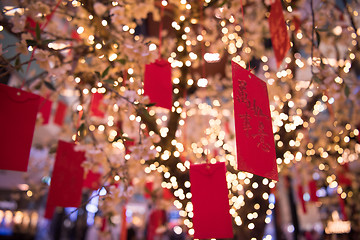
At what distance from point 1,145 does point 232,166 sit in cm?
154

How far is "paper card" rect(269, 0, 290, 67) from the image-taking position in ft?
5.51

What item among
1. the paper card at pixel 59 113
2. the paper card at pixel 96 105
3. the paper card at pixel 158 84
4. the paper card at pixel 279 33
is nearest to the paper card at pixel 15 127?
the paper card at pixel 158 84

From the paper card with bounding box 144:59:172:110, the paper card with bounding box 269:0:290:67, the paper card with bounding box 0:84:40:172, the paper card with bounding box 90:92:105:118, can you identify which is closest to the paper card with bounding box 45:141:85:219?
the paper card with bounding box 0:84:40:172

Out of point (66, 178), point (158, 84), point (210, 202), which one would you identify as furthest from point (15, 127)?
point (210, 202)

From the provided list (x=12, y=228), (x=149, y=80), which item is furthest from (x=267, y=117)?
(x=12, y=228)

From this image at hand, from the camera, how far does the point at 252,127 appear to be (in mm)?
1357

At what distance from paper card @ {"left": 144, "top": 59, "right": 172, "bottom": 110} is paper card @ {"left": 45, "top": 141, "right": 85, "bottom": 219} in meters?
0.67

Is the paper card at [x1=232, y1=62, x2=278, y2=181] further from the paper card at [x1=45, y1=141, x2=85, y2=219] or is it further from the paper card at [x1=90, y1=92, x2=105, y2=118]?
the paper card at [x1=90, y1=92, x2=105, y2=118]

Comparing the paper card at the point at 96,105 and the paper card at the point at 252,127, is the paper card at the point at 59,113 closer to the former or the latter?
the paper card at the point at 96,105

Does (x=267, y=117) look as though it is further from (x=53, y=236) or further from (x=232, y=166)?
(x=53, y=236)

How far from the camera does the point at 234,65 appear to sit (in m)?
1.38

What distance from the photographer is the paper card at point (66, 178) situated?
1.67 meters

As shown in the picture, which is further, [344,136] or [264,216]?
[344,136]

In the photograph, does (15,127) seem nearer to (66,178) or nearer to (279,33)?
(66,178)
